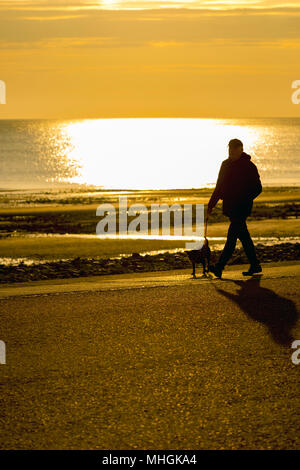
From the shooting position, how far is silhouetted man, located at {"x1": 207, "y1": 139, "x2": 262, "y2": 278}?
995 cm

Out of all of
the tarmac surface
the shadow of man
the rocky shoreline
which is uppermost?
the shadow of man

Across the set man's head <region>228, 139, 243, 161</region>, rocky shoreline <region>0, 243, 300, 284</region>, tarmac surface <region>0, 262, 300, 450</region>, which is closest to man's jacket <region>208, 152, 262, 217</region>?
man's head <region>228, 139, 243, 161</region>

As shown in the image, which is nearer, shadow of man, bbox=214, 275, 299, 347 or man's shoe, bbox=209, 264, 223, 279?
shadow of man, bbox=214, 275, 299, 347

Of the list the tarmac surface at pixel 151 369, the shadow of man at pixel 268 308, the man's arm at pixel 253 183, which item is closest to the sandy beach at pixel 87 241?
the man's arm at pixel 253 183

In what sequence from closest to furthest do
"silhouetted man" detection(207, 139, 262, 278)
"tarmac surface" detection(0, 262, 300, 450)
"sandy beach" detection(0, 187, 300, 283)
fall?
1. "tarmac surface" detection(0, 262, 300, 450)
2. "silhouetted man" detection(207, 139, 262, 278)
3. "sandy beach" detection(0, 187, 300, 283)

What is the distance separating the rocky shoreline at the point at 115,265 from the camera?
14.1 metres

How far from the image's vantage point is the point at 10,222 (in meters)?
29.1

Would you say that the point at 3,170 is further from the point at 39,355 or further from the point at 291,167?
the point at 39,355

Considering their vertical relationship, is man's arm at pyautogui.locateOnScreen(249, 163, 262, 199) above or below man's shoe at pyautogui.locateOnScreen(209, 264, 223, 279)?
above

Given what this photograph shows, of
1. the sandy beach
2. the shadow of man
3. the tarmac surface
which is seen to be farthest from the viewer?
the sandy beach

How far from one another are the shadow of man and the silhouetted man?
2.38 ft

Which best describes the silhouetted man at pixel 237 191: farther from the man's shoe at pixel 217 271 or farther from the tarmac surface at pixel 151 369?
the tarmac surface at pixel 151 369

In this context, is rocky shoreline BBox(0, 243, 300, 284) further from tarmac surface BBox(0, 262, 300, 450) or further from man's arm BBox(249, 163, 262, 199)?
tarmac surface BBox(0, 262, 300, 450)

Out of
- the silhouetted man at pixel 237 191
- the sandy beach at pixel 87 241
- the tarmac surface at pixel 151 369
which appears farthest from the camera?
the sandy beach at pixel 87 241
